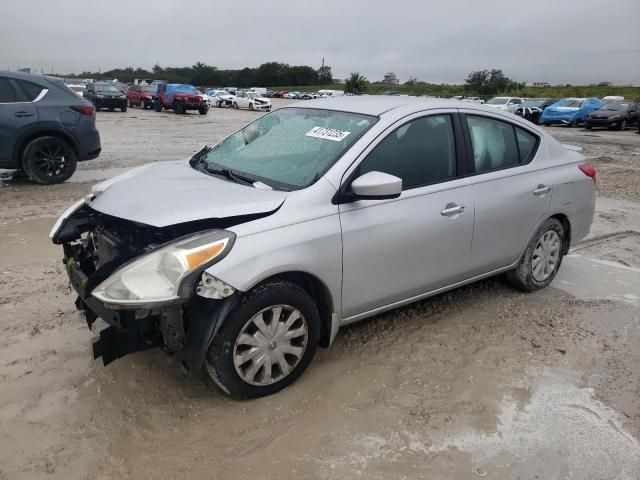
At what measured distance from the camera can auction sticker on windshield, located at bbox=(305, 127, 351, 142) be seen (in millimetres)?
3338

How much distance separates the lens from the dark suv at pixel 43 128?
7770mm

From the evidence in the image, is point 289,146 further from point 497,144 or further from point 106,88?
point 106,88

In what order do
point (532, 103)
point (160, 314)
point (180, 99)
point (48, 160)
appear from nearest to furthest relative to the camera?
point (160, 314) < point (48, 160) < point (180, 99) < point (532, 103)

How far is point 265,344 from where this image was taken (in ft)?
9.29

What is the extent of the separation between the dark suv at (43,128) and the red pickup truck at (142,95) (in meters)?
25.5

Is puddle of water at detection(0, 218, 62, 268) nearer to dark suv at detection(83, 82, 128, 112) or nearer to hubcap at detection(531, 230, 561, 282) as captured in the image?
hubcap at detection(531, 230, 561, 282)

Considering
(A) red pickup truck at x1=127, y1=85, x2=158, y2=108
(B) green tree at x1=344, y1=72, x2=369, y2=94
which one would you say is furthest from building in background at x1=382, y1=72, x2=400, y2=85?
(A) red pickup truck at x1=127, y1=85, x2=158, y2=108

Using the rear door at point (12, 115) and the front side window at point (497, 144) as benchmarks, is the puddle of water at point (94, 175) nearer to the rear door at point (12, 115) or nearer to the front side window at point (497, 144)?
the rear door at point (12, 115)

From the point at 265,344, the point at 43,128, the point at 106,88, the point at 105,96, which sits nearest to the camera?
the point at 265,344

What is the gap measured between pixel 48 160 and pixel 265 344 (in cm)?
698

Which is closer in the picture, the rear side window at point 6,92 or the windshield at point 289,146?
the windshield at point 289,146

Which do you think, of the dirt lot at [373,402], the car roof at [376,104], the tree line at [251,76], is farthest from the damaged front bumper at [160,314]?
the tree line at [251,76]

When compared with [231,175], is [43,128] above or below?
below

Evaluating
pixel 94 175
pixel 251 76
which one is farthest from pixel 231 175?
→ pixel 251 76
